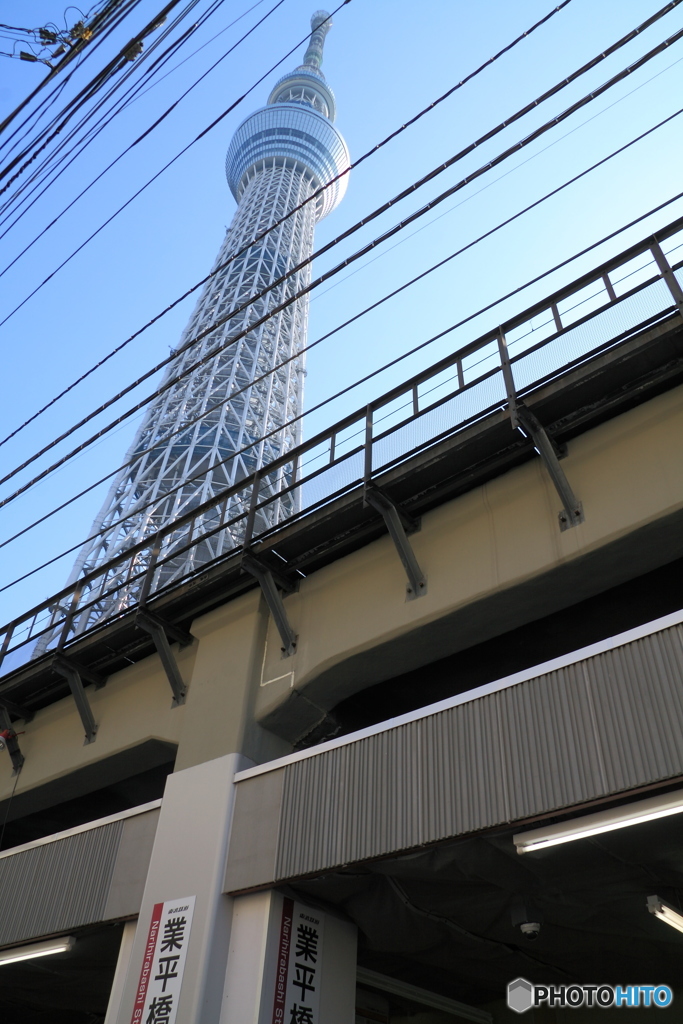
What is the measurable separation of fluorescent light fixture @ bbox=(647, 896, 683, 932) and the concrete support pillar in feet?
12.7

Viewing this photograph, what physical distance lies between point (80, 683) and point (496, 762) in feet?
27.8

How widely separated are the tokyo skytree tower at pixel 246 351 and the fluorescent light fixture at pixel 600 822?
2175 cm

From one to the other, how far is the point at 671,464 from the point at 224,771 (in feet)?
22.7

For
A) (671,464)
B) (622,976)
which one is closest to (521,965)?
(622,976)

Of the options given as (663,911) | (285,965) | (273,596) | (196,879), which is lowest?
(285,965)

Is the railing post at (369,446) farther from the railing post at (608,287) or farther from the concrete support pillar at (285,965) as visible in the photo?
the concrete support pillar at (285,965)

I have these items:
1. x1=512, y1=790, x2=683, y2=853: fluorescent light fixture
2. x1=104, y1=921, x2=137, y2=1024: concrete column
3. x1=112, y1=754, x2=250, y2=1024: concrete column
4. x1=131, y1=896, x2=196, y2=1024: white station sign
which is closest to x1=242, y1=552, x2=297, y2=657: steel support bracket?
x1=112, y1=754, x2=250, y2=1024: concrete column

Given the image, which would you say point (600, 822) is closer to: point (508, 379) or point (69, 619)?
point (508, 379)

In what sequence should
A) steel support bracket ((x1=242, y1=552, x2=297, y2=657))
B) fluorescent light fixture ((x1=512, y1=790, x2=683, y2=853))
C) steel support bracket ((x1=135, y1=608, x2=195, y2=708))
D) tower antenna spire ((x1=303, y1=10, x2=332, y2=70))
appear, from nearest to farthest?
fluorescent light fixture ((x1=512, y1=790, x2=683, y2=853)) → steel support bracket ((x1=242, y1=552, x2=297, y2=657)) → steel support bracket ((x1=135, y1=608, x2=195, y2=708)) → tower antenna spire ((x1=303, y1=10, x2=332, y2=70))

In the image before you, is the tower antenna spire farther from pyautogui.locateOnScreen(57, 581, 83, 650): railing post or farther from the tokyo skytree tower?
pyautogui.locateOnScreen(57, 581, 83, 650): railing post

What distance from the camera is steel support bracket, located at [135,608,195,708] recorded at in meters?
12.4

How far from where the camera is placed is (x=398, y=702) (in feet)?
40.8

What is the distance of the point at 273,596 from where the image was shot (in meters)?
11.7

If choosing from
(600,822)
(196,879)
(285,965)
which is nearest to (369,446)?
(600,822)
